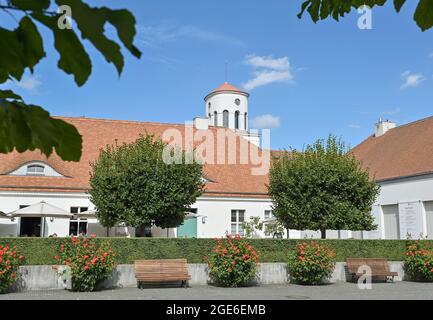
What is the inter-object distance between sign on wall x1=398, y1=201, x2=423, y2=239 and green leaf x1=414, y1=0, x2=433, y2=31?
3162cm

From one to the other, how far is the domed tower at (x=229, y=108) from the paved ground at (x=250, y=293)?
40871 mm

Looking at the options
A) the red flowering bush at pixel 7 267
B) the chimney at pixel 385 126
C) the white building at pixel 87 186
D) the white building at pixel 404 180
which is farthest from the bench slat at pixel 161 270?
the chimney at pixel 385 126

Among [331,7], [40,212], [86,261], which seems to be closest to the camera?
[331,7]

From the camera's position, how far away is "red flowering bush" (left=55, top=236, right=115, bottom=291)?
15219mm

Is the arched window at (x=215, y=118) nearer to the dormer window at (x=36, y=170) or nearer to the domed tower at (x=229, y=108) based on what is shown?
the domed tower at (x=229, y=108)

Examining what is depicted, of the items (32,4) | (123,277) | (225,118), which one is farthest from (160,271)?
(225,118)

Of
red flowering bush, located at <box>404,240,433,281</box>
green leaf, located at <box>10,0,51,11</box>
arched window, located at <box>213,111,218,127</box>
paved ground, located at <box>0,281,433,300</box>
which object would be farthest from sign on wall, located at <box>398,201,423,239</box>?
green leaf, located at <box>10,0,51,11</box>

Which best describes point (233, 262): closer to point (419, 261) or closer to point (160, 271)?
point (160, 271)

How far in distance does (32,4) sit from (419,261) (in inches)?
809

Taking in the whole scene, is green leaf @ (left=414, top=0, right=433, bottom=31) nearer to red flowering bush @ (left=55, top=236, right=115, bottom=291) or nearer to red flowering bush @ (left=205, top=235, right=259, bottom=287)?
red flowering bush @ (left=55, top=236, right=115, bottom=291)

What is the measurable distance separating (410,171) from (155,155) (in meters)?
19.0

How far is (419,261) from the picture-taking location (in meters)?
19.5
